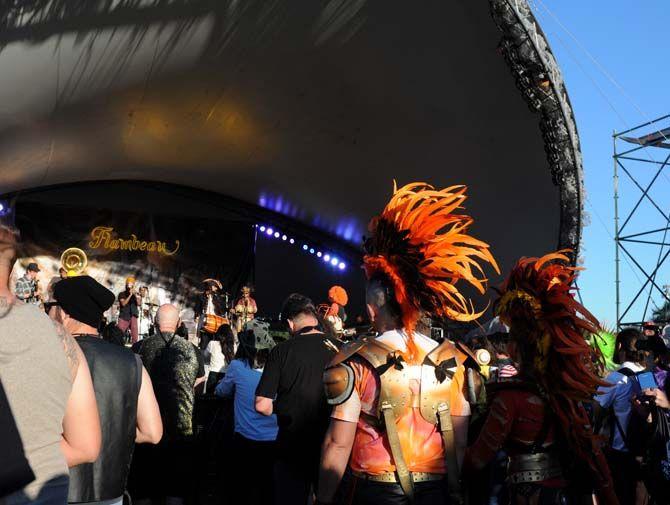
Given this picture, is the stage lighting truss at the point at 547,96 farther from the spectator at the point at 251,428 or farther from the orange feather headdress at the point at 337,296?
the spectator at the point at 251,428

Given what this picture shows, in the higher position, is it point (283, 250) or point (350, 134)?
point (350, 134)

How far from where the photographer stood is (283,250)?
1620 centimetres

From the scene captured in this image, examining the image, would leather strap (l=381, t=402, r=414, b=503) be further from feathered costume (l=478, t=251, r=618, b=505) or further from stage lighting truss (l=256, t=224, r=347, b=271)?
stage lighting truss (l=256, t=224, r=347, b=271)

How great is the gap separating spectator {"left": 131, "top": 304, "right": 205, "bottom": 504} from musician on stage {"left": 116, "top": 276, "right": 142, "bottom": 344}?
7313 millimetres

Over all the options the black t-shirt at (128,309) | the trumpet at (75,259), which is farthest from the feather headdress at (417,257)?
the trumpet at (75,259)

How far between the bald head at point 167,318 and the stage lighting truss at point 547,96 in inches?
245

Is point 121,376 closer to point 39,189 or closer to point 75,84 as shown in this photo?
point 75,84

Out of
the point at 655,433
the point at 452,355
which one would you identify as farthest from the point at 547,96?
the point at 452,355

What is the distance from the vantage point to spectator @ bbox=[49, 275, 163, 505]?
3035mm

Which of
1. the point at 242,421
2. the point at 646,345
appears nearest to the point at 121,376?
the point at 242,421

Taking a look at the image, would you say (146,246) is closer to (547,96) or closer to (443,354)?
(547,96)

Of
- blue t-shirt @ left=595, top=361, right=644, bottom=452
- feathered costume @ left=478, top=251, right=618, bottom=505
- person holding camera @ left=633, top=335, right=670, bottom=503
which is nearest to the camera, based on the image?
feathered costume @ left=478, top=251, right=618, bottom=505

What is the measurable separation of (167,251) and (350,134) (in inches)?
209

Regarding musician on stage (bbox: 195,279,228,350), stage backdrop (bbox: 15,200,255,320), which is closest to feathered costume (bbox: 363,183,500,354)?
stage backdrop (bbox: 15,200,255,320)
